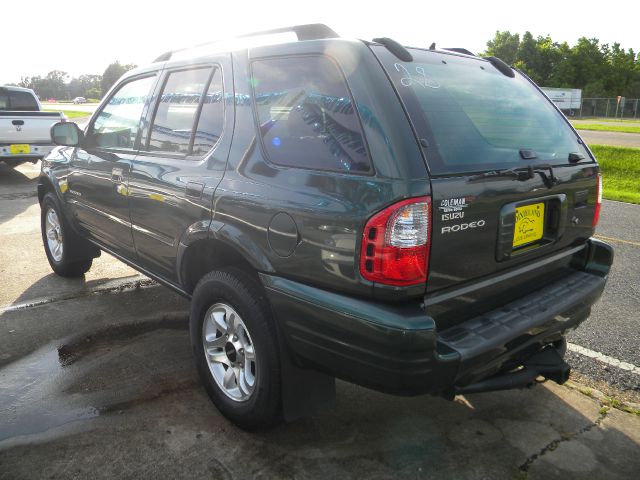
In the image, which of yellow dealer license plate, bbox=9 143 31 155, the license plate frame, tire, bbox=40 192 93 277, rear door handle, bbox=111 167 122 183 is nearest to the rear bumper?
the license plate frame

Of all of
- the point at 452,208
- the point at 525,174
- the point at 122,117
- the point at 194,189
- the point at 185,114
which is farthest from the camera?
the point at 122,117

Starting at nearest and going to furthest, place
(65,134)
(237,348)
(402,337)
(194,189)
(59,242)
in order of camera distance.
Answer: (402,337)
(237,348)
(194,189)
(65,134)
(59,242)

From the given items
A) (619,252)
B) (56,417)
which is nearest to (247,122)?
(56,417)

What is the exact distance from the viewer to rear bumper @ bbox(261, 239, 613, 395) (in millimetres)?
2031

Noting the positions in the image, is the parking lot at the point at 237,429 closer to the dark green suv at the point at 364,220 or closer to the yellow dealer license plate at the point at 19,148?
the dark green suv at the point at 364,220

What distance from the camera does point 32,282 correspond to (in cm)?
505

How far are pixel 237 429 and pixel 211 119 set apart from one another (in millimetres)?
1668

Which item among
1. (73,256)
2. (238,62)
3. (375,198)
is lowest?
(73,256)

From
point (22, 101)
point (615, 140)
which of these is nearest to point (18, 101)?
point (22, 101)

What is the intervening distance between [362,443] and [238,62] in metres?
2.07

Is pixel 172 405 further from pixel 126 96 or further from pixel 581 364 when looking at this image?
pixel 581 364

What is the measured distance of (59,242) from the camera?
16.8ft

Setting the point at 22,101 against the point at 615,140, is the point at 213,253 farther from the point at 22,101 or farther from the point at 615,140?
the point at 615,140

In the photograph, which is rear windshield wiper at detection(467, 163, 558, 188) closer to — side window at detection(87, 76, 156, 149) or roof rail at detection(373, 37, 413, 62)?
roof rail at detection(373, 37, 413, 62)
